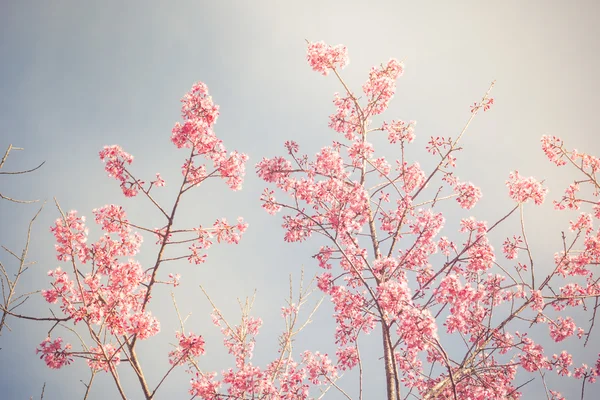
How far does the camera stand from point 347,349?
6934mm

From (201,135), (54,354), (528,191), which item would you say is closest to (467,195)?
(528,191)

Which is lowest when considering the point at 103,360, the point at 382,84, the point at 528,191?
the point at 103,360

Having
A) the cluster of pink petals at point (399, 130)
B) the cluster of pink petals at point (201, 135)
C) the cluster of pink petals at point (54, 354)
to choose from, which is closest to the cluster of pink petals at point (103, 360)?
the cluster of pink petals at point (54, 354)

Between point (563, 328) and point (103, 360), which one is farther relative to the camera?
point (563, 328)

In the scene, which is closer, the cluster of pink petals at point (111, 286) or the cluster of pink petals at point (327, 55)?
the cluster of pink petals at point (111, 286)

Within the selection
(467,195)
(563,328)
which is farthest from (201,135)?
(563,328)

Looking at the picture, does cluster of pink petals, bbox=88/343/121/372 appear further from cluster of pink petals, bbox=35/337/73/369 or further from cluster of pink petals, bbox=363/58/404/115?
cluster of pink petals, bbox=363/58/404/115

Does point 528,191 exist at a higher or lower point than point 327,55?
lower

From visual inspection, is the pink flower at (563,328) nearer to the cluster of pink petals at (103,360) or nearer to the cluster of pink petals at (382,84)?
the cluster of pink petals at (382,84)

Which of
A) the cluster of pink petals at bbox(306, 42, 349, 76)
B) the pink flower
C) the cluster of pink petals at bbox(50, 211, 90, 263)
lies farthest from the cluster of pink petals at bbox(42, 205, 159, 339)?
the pink flower

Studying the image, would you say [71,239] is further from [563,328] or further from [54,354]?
[563,328]

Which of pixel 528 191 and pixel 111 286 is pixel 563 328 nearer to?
pixel 528 191

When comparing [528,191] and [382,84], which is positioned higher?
[382,84]

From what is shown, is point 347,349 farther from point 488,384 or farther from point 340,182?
point 340,182
